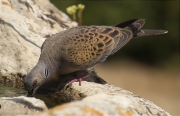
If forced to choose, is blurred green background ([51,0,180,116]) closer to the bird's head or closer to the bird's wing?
the bird's wing

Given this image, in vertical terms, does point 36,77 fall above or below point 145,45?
below

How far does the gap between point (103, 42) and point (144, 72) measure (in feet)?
21.0

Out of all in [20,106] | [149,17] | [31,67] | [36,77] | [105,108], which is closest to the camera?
[105,108]

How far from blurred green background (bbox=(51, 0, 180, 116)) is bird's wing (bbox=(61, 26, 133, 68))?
5.59m

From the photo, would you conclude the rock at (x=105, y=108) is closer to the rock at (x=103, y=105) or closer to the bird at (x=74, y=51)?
the rock at (x=103, y=105)

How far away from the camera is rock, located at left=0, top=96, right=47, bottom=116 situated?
11.5 ft

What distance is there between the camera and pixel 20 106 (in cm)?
354

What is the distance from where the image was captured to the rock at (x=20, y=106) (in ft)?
11.5

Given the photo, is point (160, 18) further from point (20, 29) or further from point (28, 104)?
point (28, 104)

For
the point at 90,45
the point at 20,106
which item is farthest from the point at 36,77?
the point at 20,106

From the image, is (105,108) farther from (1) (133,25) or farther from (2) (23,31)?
(1) (133,25)

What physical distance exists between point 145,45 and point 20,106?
8.51m

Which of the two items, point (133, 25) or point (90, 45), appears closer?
point (90, 45)

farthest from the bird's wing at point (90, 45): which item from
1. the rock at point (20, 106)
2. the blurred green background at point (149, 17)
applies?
the blurred green background at point (149, 17)
